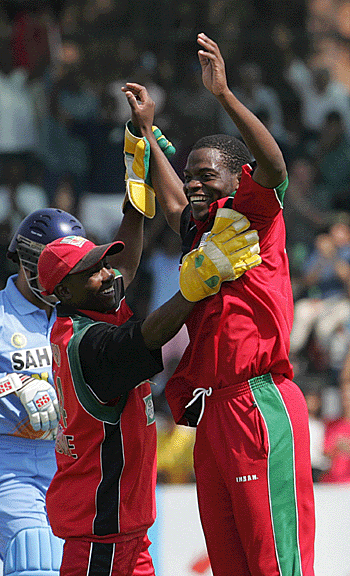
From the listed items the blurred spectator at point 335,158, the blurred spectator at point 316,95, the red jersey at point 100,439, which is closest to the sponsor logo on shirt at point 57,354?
the red jersey at point 100,439

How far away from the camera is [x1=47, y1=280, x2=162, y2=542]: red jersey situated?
3.11 metres

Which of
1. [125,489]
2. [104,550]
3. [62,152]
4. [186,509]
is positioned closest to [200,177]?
[125,489]

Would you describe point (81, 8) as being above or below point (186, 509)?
above

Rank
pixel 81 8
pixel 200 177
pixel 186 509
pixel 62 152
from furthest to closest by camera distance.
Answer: pixel 81 8 → pixel 62 152 → pixel 186 509 → pixel 200 177

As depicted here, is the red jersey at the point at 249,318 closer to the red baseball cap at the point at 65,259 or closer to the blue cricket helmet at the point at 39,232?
the red baseball cap at the point at 65,259

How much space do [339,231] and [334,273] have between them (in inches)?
17.8

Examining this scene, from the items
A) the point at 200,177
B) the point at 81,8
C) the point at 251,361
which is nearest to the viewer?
the point at 251,361

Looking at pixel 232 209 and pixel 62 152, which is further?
pixel 62 152

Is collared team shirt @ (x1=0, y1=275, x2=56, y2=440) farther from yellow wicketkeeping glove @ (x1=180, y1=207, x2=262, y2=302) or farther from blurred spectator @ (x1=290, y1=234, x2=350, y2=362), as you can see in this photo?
blurred spectator @ (x1=290, y1=234, x2=350, y2=362)

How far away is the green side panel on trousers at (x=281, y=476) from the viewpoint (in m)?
2.98

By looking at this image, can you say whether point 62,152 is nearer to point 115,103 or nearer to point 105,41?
point 115,103

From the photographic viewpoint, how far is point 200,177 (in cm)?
324

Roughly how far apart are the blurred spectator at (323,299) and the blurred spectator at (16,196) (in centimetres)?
266

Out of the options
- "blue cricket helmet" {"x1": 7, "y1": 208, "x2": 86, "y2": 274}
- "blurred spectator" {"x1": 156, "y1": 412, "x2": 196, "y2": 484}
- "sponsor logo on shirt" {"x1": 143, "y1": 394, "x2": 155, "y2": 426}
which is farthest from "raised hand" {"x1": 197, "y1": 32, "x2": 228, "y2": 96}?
"blurred spectator" {"x1": 156, "y1": 412, "x2": 196, "y2": 484}
